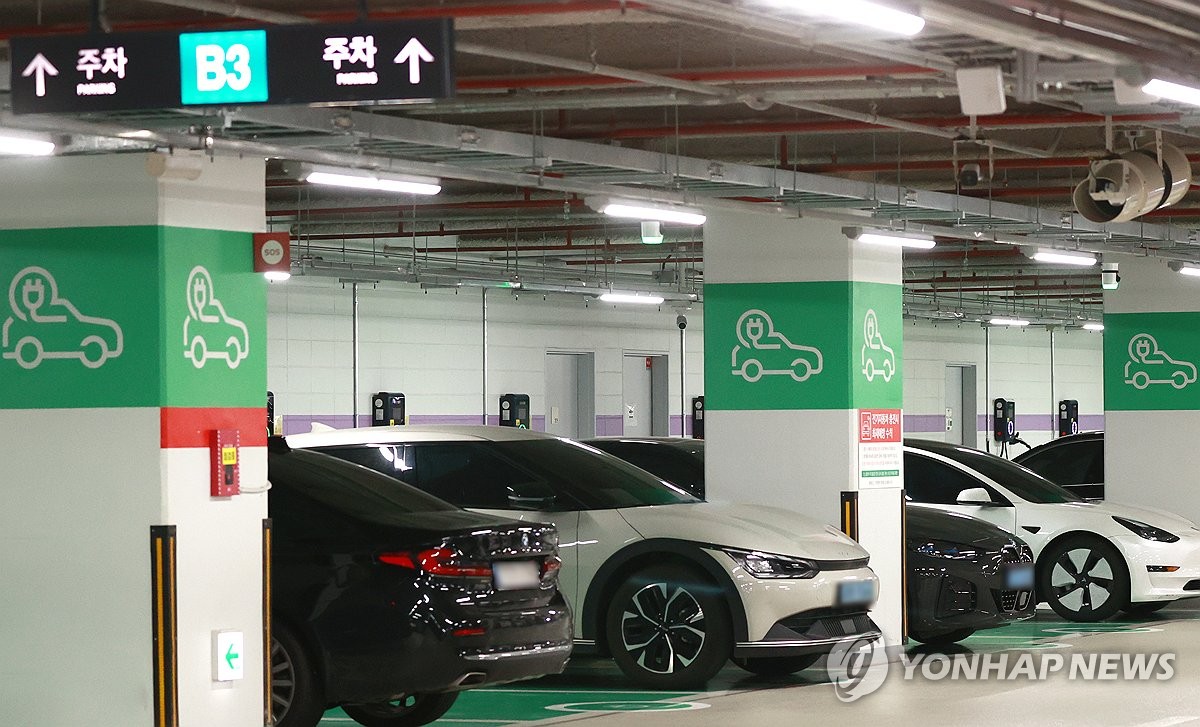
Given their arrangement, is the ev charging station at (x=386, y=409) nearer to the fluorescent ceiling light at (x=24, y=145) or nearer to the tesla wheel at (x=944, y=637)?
the tesla wheel at (x=944, y=637)

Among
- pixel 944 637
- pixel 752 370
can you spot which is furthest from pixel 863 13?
pixel 944 637

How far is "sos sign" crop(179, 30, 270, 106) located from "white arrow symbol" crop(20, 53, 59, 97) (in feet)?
1.62

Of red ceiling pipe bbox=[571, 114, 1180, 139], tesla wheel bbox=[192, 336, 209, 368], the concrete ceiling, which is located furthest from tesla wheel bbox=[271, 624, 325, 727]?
red ceiling pipe bbox=[571, 114, 1180, 139]

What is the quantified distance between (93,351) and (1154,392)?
11.5m

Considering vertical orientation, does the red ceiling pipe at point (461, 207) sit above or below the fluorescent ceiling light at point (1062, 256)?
above

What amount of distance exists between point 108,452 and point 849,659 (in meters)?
5.13

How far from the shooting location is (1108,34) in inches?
267

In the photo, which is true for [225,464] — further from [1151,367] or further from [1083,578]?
[1151,367]

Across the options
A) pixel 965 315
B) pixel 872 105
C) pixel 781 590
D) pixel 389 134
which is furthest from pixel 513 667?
pixel 965 315

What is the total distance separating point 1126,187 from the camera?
8945mm

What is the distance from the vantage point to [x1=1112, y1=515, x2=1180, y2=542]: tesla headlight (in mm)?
12592

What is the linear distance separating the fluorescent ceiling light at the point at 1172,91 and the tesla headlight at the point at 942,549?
14.8ft

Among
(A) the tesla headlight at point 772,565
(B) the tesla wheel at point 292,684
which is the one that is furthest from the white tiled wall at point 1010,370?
(B) the tesla wheel at point 292,684

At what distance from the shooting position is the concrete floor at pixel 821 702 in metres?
8.23
